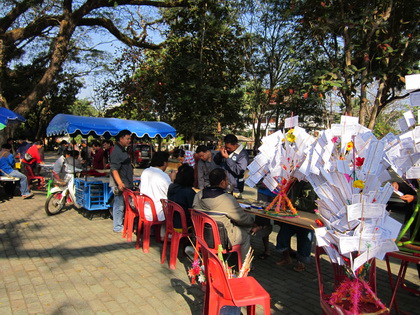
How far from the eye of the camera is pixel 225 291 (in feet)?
7.92

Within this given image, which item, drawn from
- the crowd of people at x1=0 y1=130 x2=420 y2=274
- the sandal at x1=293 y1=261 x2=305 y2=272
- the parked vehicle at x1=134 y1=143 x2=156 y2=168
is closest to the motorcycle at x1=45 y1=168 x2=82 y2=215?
the crowd of people at x1=0 y1=130 x2=420 y2=274

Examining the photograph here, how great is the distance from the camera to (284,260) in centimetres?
452

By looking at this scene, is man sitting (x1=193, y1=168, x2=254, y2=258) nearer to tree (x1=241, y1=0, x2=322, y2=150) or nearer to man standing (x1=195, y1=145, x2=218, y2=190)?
man standing (x1=195, y1=145, x2=218, y2=190)

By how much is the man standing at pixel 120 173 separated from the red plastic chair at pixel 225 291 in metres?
3.11

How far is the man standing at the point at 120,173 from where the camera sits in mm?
5487

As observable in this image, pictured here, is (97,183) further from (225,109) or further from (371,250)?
(225,109)

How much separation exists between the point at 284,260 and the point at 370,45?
681 cm

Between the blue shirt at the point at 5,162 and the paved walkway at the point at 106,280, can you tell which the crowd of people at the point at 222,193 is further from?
the blue shirt at the point at 5,162

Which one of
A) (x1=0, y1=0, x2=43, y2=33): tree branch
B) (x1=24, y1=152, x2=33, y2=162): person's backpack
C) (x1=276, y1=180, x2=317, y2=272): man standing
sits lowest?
(x1=276, y1=180, x2=317, y2=272): man standing

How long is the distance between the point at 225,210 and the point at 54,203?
5.09m

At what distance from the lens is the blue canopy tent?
26.7 ft

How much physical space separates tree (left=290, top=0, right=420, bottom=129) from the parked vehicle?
12740 mm

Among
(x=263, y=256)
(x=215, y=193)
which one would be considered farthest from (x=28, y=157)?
(x=215, y=193)

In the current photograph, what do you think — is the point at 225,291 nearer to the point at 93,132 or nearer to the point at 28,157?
the point at 93,132
